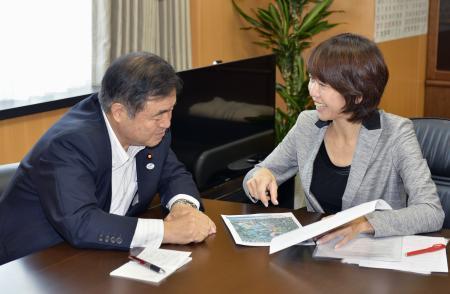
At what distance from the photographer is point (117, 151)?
218 cm

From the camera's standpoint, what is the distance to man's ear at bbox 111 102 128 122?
2.08 m

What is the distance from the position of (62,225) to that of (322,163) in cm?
95

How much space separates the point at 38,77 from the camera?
3135 millimetres

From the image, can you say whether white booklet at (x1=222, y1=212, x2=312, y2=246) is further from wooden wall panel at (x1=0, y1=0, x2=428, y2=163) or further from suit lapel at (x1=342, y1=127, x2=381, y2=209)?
wooden wall panel at (x1=0, y1=0, x2=428, y2=163)

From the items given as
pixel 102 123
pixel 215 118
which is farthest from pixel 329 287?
pixel 215 118

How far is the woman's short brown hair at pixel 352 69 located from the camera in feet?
7.34

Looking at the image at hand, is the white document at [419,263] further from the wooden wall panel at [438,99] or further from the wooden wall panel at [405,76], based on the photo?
the wooden wall panel at [438,99]

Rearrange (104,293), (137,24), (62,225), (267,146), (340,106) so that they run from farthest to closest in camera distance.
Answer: (267,146) < (137,24) < (340,106) < (62,225) < (104,293)

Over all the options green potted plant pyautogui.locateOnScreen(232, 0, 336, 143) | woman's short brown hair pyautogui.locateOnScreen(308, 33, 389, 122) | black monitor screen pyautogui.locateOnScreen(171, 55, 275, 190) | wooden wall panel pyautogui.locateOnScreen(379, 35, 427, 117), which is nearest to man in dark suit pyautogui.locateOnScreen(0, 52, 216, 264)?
woman's short brown hair pyautogui.locateOnScreen(308, 33, 389, 122)

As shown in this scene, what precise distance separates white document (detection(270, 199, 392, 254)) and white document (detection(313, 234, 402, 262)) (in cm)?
8

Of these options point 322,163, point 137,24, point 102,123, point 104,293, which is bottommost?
point 104,293

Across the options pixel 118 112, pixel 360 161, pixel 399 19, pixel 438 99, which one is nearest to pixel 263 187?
pixel 360 161

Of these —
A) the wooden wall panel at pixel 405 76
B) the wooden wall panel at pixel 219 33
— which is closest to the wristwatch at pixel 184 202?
the wooden wall panel at pixel 219 33

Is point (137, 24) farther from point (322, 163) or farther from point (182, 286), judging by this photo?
point (182, 286)
